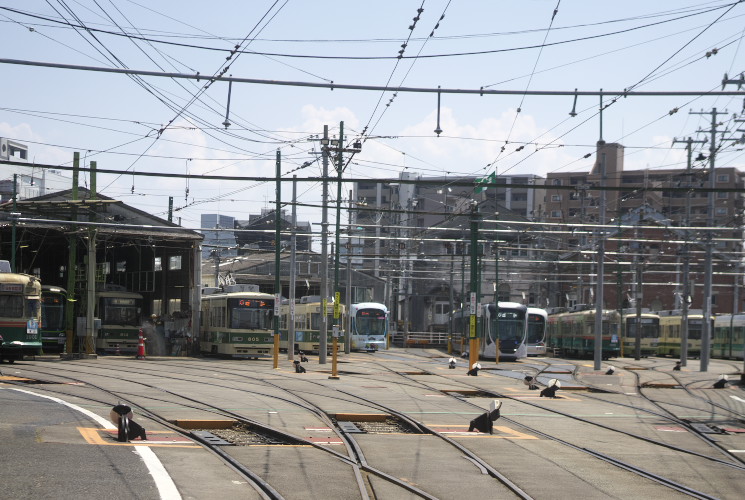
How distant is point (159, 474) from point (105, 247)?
38.5m

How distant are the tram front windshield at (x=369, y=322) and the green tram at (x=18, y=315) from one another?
24.7 meters

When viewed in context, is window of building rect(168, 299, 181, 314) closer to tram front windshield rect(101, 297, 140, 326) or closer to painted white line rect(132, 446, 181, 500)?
tram front windshield rect(101, 297, 140, 326)

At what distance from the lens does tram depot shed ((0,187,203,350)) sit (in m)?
40.1

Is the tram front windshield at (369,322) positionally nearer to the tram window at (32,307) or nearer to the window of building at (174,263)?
the window of building at (174,263)

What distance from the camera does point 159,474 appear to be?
10.8m

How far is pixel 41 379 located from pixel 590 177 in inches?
3082

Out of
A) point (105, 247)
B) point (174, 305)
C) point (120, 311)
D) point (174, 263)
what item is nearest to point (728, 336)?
point (174, 305)

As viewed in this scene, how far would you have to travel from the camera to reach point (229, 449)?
13.5 m

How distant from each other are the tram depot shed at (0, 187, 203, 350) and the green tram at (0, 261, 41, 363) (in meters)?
2.88

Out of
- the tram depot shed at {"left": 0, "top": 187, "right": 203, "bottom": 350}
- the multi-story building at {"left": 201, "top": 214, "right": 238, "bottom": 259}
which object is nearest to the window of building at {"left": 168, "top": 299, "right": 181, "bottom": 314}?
the tram depot shed at {"left": 0, "top": 187, "right": 203, "bottom": 350}

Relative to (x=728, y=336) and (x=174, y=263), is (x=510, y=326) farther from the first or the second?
(x=174, y=263)

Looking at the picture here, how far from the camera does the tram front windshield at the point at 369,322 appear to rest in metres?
56.9

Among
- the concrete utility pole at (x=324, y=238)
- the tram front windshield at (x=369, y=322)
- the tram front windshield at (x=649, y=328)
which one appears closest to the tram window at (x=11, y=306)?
the concrete utility pole at (x=324, y=238)

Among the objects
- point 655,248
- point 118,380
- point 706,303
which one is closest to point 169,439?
point 118,380
